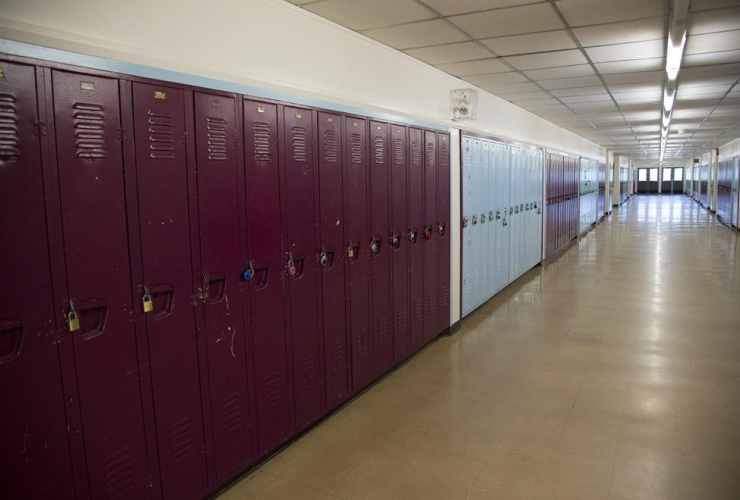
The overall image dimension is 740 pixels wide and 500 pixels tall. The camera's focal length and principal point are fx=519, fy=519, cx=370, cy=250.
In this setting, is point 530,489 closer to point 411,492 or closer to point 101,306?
point 411,492

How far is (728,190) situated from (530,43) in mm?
14511

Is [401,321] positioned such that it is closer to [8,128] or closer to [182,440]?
[182,440]

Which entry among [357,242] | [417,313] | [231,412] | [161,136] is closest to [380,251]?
[357,242]

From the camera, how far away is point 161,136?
7.47ft

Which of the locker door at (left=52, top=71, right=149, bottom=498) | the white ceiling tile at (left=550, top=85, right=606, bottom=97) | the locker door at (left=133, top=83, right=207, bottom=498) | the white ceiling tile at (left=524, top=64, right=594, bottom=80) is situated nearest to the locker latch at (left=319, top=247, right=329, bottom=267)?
the locker door at (left=133, top=83, right=207, bottom=498)

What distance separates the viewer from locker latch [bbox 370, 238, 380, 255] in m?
3.96

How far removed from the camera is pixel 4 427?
1.77 metres

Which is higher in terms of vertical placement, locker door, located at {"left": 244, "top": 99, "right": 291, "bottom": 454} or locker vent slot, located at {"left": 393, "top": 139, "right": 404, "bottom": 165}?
locker vent slot, located at {"left": 393, "top": 139, "right": 404, "bottom": 165}

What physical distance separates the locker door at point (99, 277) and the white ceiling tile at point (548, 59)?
12.7 ft

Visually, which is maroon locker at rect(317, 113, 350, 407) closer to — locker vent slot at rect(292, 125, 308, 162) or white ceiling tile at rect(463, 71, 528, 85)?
locker vent slot at rect(292, 125, 308, 162)

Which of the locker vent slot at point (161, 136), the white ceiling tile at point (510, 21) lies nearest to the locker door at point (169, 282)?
the locker vent slot at point (161, 136)

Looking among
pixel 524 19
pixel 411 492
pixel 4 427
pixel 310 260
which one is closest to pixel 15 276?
pixel 4 427

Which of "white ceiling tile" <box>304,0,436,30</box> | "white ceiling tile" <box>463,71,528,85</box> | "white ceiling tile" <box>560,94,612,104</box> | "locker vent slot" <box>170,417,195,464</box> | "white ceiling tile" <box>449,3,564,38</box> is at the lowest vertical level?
"locker vent slot" <box>170,417,195,464</box>

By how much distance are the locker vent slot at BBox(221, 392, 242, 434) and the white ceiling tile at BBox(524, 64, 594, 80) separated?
4.44 m
